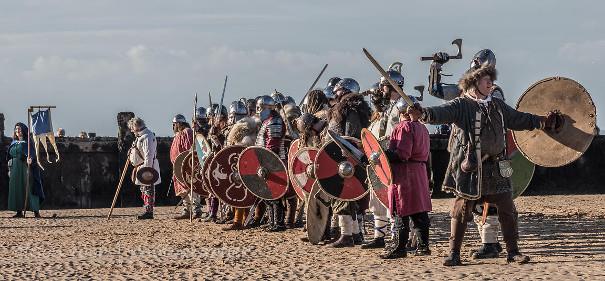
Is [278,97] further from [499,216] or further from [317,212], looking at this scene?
[499,216]

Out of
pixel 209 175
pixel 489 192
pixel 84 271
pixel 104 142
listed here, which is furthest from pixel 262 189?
pixel 104 142

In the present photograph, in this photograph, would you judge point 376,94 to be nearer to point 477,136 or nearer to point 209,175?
point 477,136

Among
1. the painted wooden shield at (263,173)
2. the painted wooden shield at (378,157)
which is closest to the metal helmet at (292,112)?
the painted wooden shield at (263,173)

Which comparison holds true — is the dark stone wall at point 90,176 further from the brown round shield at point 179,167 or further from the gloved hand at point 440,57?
the gloved hand at point 440,57

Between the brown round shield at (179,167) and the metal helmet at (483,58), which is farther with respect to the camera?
the brown round shield at (179,167)

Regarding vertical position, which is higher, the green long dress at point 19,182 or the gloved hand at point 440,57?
the gloved hand at point 440,57

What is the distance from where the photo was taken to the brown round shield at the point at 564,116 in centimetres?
788

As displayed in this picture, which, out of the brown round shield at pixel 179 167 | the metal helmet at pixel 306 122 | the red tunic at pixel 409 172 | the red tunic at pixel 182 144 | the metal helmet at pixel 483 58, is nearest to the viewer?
the red tunic at pixel 409 172

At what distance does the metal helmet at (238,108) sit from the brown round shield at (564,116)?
19.9 ft

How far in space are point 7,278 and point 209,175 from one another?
4640mm

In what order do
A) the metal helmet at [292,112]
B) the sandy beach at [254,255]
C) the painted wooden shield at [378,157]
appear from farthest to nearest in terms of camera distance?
the metal helmet at [292,112] < the painted wooden shield at [378,157] < the sandy beach at [254,255]

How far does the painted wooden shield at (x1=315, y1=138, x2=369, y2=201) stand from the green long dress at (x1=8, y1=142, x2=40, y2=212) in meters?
8.60

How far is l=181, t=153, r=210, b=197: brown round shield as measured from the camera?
14539 millimetres

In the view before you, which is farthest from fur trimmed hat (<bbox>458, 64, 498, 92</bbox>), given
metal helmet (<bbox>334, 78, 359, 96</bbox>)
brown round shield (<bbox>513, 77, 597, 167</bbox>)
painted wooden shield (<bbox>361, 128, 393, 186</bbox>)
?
metal helmet (<bbox>334, 78, 359, 96</bbox>)
